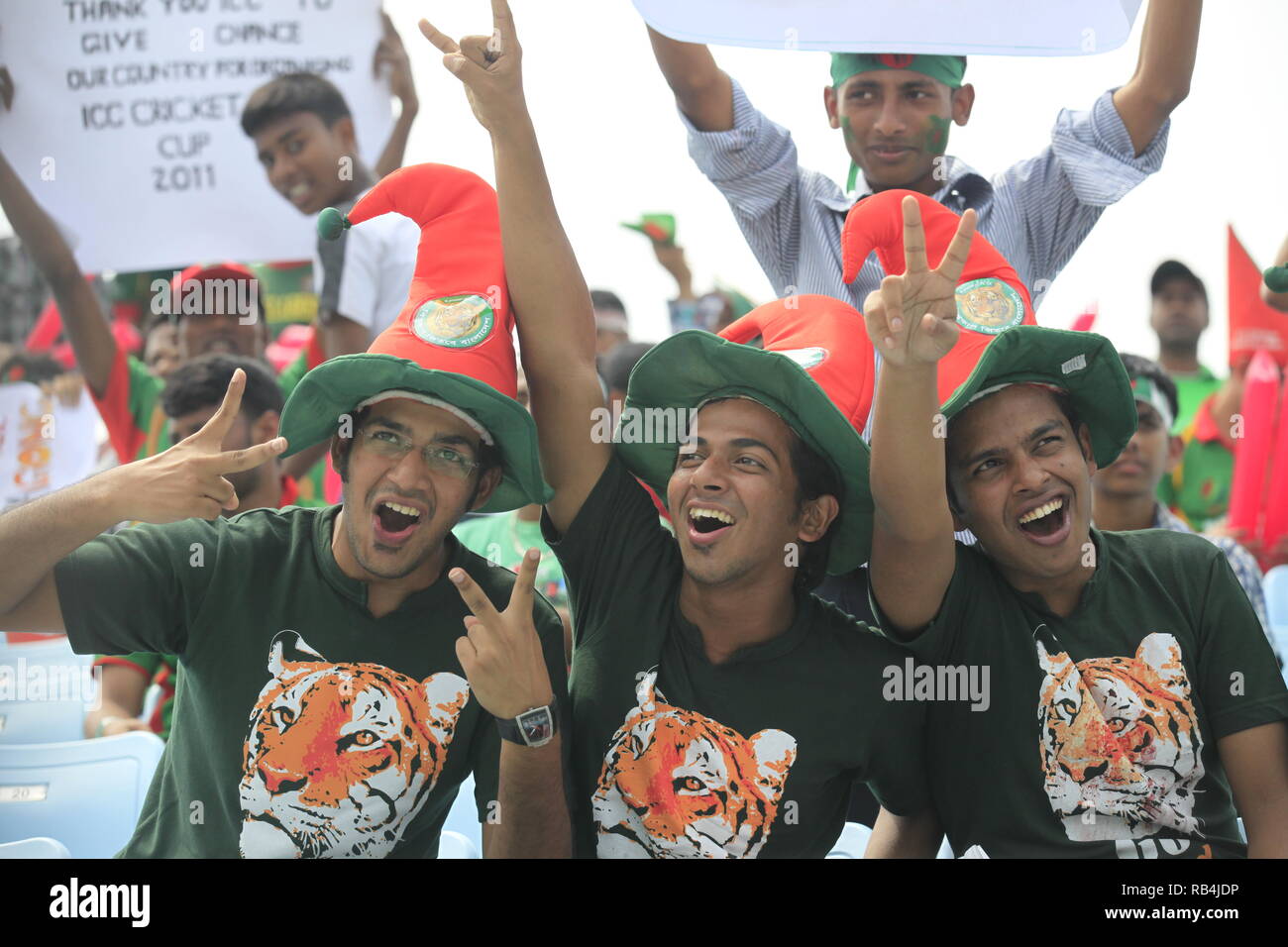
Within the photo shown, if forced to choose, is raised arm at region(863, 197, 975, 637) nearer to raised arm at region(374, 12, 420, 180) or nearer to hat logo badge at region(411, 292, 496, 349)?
hat logo badge at region(411, 292, 496, 349)

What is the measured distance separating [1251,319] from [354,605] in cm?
334

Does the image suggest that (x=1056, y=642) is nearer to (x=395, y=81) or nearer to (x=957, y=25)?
(x=957, y=25)

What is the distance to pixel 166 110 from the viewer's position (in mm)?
4145

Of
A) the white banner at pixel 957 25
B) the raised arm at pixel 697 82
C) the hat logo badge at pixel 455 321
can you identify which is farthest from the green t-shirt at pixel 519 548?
the white banner at pixel 957 25

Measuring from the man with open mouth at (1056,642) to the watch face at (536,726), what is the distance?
24.7 inches

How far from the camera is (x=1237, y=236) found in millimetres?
4305

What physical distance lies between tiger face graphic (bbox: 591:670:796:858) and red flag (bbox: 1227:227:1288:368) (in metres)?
2.90

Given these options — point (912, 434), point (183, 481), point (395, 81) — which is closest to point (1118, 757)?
point (912, 434)

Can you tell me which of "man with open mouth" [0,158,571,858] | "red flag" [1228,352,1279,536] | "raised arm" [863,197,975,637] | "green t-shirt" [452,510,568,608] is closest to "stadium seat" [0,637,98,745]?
"green t-shirt" [452,510,568,608]

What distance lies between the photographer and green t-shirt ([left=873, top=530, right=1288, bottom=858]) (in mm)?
2207

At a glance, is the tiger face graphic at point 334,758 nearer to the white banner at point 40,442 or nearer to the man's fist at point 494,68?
the man's fist at point 494,68

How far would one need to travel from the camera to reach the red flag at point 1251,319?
4.30 m

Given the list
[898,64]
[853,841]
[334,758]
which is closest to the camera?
[334,758]
